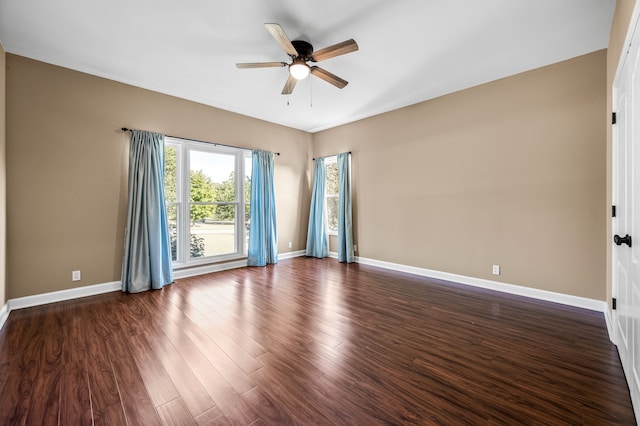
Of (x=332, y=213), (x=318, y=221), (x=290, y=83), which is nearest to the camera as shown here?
(x=290, y=83)

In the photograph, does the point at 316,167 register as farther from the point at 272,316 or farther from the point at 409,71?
the point at 272,316

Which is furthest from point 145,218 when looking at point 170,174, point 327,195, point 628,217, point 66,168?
point 628,217

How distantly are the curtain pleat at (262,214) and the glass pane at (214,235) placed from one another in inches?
14.8

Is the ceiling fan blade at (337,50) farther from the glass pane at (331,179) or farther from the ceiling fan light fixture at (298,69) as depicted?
the glass pane at (331,179)

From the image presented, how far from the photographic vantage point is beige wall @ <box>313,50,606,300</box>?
306cm

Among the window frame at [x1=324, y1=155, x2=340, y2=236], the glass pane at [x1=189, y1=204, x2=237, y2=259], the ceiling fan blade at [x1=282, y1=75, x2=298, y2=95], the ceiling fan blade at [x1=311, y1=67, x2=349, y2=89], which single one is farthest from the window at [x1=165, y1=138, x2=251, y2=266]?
the ceiling fan blade at [x1=311, y1=67, x2=349, y2=89]

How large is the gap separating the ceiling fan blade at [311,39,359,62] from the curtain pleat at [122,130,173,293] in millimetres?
2754

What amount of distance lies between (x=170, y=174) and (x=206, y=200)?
0.70 metres

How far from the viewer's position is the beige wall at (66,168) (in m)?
3.15

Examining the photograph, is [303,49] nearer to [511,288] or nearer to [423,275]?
[423,275]

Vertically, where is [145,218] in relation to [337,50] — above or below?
below

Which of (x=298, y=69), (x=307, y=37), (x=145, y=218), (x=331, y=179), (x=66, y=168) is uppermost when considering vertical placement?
(x=307, y=37)

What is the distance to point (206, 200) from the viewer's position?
4.83 meters

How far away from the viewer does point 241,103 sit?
4.73 m
